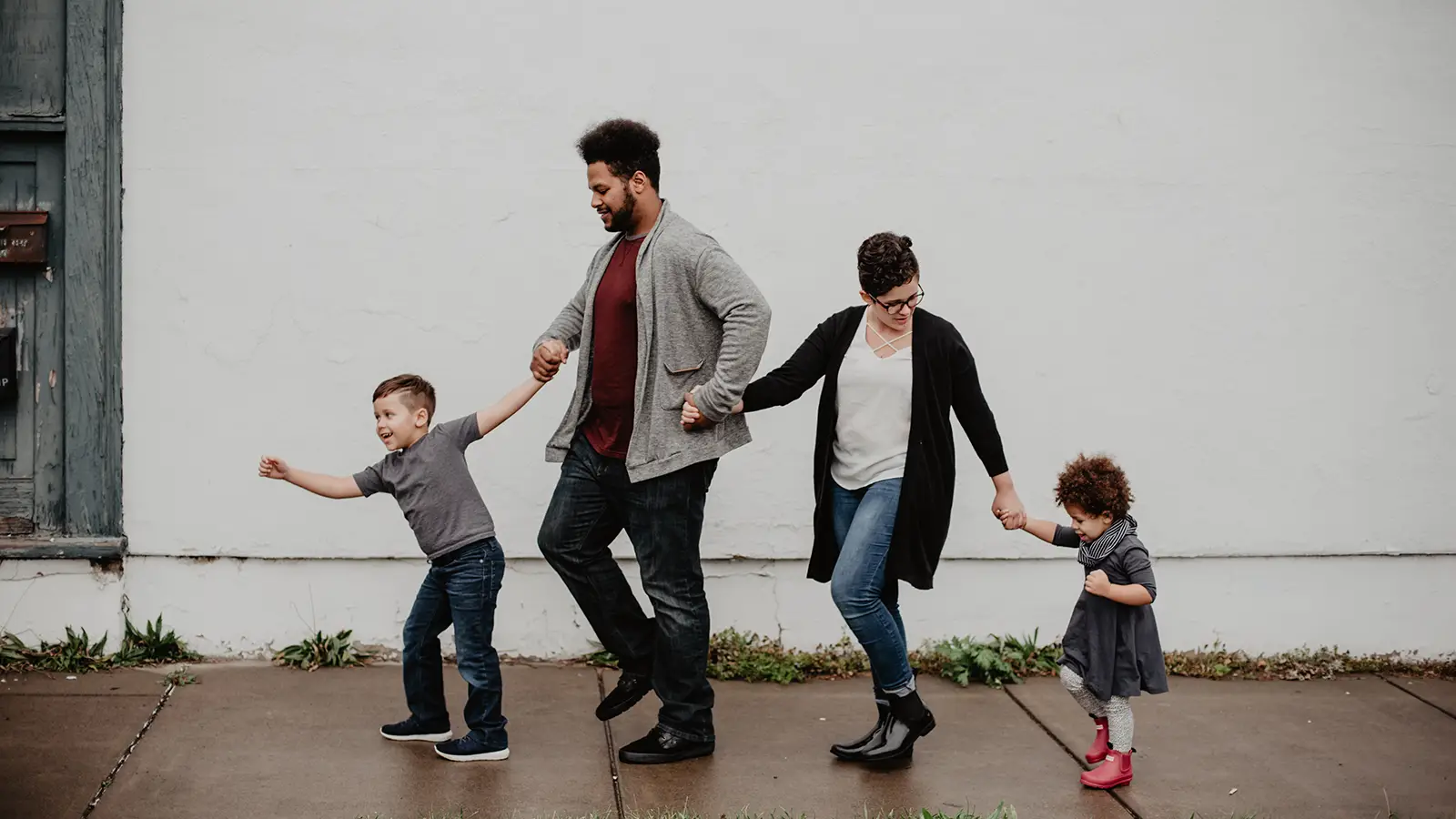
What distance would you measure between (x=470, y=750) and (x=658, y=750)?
23.6 inches

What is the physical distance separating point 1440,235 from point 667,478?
3541 millimetres

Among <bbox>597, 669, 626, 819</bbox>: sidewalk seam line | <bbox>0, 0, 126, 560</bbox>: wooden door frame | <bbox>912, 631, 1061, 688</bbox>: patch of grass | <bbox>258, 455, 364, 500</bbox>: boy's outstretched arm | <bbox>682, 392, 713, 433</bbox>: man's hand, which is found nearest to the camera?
<bbox>597, 669, 626, 819</bbox>: sidewalk seam line

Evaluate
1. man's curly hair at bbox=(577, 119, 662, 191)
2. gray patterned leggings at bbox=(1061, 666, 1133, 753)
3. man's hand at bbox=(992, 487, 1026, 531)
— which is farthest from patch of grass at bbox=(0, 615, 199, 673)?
gray patterned leggings at bbox=(1061, 666, 1133, 753)

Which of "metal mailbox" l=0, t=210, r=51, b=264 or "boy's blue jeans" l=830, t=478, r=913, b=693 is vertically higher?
"metal mailbox" l=0, t=210, r=51, b=264

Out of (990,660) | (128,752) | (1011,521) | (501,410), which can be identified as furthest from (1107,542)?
(128,752)

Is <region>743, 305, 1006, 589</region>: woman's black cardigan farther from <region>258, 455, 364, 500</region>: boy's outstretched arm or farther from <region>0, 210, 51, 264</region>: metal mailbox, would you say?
<region>0, 210, 51, 264</region>: metal mailbox

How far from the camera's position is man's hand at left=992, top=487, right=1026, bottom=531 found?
425cm

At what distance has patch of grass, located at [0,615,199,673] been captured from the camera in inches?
203

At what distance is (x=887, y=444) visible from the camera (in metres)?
4.28

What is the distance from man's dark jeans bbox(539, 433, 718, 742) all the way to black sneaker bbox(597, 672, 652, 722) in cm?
4

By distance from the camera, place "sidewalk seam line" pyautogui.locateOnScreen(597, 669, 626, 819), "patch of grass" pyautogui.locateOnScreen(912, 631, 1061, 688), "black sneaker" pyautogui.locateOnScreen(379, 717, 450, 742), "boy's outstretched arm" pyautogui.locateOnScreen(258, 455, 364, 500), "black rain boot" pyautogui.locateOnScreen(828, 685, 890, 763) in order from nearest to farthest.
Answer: "sidewalk seam line" pyautogui.locateOnScreen(597, 669, 626, 819)
"boy's outstretched arm" pyautogui.locateOnScreen(258, 455, 364, 500)
"black rain boot" pyautogui.locateOnScreen(828, 685, 890, 763)
"black sneaker" pyautogui.locateOnScreen(379, 717, 450, 742)
"patch of grass" pyautogui.locateOnScreen(912, 631, 1061, 688)

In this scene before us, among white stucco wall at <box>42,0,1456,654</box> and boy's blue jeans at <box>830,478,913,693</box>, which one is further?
white stucco wall at <box>42,0,1456,654</box>

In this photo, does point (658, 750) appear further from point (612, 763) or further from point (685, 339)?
point (685, 339)

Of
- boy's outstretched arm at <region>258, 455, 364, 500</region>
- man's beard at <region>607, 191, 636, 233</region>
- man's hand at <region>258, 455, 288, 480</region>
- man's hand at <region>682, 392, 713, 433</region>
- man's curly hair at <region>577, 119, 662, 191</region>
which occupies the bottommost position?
boy's outstretched arm at <region>258, 455, 364, 500</region>
